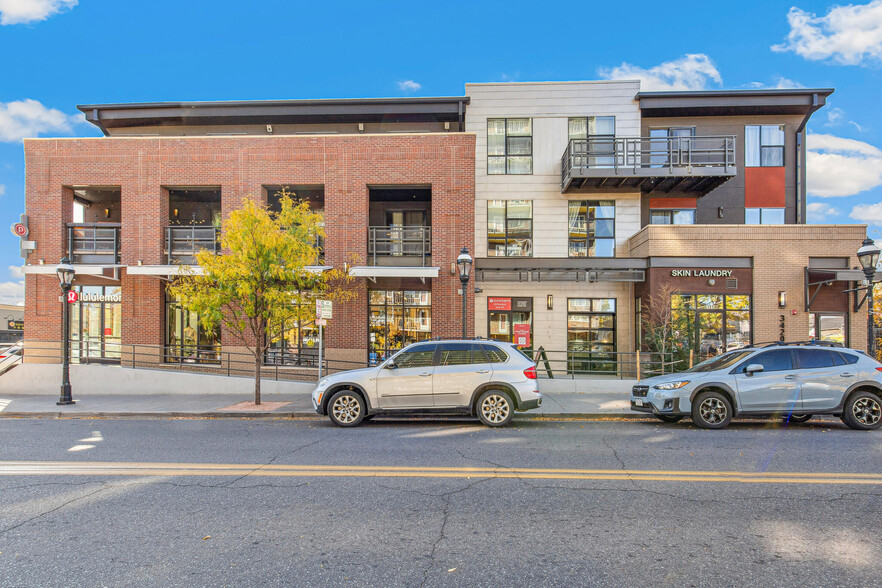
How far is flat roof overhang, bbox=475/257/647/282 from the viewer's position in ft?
57.0

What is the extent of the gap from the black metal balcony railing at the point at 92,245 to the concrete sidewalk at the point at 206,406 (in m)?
5.14

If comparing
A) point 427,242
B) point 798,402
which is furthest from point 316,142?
point 798,402

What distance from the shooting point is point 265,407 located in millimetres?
12102

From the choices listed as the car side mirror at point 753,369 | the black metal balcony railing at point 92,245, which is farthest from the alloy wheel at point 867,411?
the black metal balcony railing at point 92,245

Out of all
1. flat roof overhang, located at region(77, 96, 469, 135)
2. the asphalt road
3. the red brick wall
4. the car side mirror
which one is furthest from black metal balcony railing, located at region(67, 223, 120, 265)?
the car side mirror

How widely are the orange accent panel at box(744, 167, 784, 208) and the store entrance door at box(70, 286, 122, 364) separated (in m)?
24.8

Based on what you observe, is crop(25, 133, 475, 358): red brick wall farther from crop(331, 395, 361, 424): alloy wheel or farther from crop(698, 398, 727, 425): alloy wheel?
crop(698, 398, 727, 425): alloy wheel

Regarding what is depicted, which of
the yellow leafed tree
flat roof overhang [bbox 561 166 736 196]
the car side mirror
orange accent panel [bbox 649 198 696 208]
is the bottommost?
the car side mirror

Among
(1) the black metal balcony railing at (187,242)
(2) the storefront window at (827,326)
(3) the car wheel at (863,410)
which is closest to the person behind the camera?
(3) the car wheel at (863,410)

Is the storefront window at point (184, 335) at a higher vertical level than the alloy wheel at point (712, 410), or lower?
higher

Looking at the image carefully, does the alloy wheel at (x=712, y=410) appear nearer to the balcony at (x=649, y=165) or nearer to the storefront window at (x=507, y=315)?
the storefront window at (x=507, y=315)

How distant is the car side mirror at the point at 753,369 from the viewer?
30.0ft

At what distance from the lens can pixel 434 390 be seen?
9.40 meters

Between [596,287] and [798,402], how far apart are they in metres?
9.83
